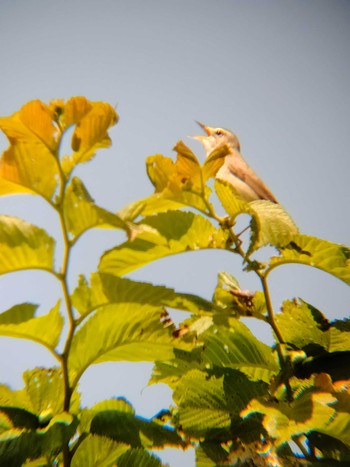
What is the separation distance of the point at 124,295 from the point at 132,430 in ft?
0.89

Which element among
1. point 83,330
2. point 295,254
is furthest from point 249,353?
point 83,330

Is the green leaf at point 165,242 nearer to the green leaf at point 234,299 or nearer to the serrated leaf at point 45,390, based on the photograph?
the green leaf at point 234,299

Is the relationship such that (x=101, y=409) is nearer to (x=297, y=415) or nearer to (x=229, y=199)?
(x=297, y=415)

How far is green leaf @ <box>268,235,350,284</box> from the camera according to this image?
92 centimetres

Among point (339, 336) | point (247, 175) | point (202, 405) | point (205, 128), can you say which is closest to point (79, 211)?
A: point (202, 405)

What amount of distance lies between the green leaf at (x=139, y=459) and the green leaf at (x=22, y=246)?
40 centimetres

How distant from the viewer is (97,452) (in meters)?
0.91

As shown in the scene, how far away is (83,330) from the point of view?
0.88 metres

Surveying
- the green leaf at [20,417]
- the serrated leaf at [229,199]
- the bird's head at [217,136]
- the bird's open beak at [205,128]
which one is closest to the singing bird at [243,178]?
the bird's head at [217,136]

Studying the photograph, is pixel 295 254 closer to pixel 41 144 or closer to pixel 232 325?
pixel 232 325

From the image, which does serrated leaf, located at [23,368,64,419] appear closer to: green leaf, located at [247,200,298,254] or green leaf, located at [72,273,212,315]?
green leaf, located at [72,273,212,315]

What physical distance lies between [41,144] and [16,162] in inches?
2.4

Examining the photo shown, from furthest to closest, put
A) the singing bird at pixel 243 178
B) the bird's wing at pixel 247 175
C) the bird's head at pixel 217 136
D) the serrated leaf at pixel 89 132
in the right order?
the bird's head at pixel 217 136 → the bird's wing at pixel 247 175 → the singing bird at pixel 243 178 → the serrated leaf at pixel 89 132

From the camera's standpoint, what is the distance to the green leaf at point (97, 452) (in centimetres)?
90
